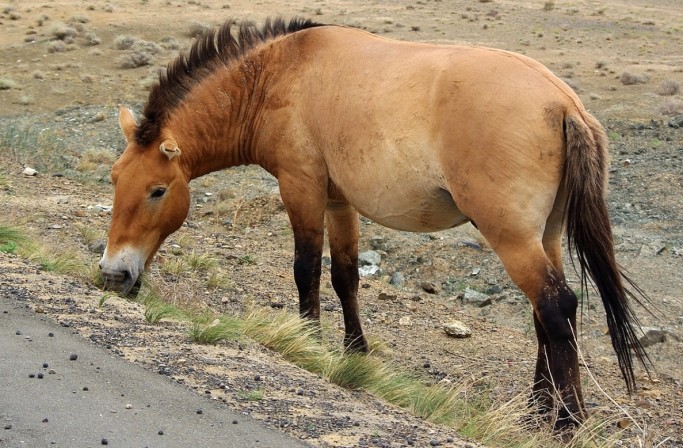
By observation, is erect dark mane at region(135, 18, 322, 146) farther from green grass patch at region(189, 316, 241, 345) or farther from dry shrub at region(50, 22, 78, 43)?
dry shrub at region(50, 22, 78, 43)

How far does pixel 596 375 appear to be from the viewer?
26.3 ft

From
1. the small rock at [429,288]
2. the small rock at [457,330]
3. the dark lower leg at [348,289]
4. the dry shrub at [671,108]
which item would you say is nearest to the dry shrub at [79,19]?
the dry shrub at [671,108]

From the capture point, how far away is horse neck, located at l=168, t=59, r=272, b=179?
7.93 meters

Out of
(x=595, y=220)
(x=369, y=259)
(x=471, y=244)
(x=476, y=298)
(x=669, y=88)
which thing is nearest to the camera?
(x=595, y=220)

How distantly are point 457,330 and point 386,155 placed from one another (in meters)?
2.68

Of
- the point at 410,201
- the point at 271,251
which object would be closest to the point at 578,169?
the point at 410,201

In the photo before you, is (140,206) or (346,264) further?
(346,264)

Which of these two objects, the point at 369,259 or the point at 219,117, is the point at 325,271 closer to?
the point at 369,259

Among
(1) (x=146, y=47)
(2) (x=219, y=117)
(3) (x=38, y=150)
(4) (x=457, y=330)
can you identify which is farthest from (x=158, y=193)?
(1) (x=146, y=47)

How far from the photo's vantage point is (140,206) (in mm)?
7602

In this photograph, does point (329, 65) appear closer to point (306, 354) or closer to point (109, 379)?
point (306, 354)

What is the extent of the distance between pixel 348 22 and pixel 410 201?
32949 millimetres

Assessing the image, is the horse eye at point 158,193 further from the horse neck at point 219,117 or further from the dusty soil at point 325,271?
the dusty soil at point 325,271

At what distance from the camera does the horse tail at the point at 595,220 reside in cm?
607
